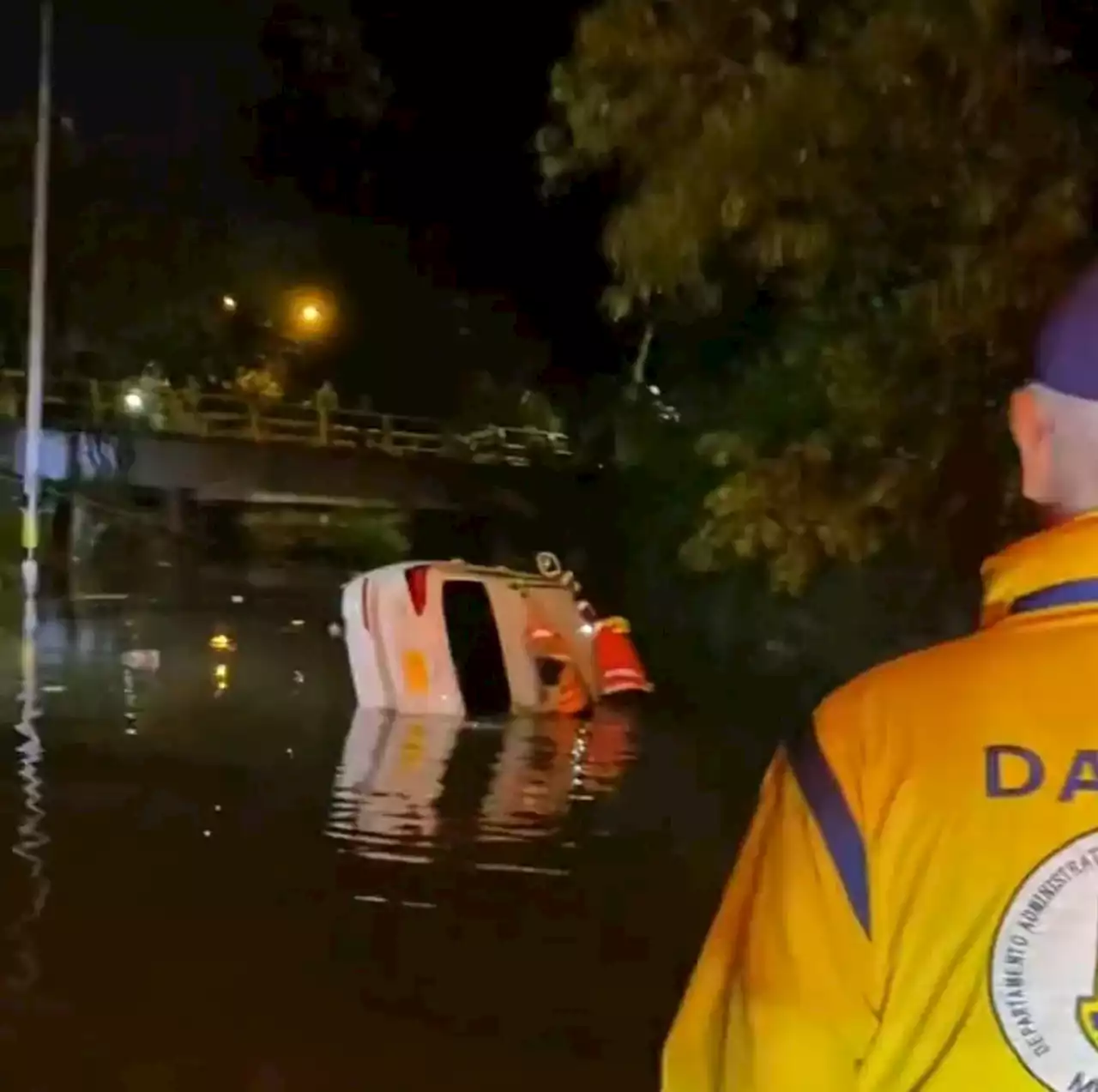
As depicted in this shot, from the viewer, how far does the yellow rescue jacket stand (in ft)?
5.54

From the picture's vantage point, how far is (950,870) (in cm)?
169

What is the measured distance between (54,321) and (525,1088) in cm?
3491

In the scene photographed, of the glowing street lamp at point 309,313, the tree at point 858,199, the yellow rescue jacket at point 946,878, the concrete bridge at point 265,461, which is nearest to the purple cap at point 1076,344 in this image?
the yellow rescue jacket at point 946,878

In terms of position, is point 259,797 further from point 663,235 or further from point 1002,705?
point 1002,705

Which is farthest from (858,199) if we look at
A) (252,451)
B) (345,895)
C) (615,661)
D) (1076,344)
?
(252,451)

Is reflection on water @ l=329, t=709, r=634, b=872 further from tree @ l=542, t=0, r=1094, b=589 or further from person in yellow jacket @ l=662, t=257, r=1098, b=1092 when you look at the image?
person in yellow jacket @ l=662, t=257, r=1098, b=1092

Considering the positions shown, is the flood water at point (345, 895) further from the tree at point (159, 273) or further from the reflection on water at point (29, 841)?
the tree at point (159, 273)

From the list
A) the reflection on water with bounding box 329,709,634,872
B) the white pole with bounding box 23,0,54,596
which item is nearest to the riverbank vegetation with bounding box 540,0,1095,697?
the reflection on water with bounding box 329,709,634,872

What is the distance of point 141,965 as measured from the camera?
23.1 ft

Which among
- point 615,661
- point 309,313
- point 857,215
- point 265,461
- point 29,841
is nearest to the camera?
point 29,841

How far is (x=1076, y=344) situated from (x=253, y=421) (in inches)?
1419

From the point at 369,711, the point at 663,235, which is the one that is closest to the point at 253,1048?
the point at 663,235

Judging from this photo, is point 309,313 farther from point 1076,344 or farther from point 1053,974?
point 1053,974

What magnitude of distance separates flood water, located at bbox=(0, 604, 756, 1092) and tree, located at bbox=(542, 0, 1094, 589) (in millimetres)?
2279
